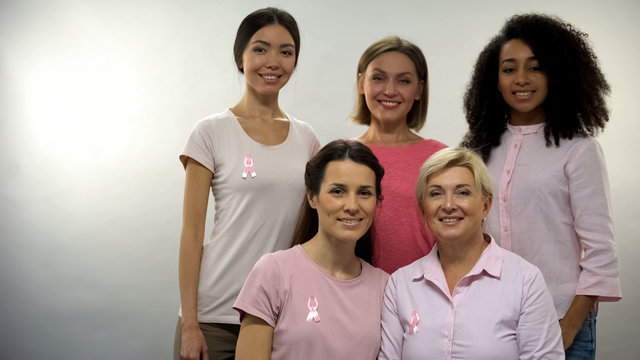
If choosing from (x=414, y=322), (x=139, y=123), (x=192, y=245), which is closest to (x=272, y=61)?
(x=192, y=245)

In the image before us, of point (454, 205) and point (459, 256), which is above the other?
point (454, 205)

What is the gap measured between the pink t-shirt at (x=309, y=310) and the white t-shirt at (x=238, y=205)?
0.27 m

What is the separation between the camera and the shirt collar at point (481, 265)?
79.9 inches

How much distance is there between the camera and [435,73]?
4.04 metres

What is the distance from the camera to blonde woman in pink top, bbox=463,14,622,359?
2184 millimetres

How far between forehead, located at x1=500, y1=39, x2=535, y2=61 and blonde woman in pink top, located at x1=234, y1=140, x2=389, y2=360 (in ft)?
2.37

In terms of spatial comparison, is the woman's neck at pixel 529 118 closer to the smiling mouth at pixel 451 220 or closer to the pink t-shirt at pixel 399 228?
the pink t-shirt at pixel 399 228

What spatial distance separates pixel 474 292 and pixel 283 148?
2.95ft

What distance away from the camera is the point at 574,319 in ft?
7.16

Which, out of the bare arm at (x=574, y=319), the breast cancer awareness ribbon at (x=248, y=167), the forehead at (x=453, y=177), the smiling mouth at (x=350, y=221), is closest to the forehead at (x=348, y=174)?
the smiling mouth at (x=350, y=221)

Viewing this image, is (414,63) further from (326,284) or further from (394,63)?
(326,284)

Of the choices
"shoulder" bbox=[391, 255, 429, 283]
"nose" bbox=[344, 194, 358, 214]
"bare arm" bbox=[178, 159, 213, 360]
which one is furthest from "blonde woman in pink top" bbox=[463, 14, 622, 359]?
"bare arm" bbox=[178, 159, 213, 360]

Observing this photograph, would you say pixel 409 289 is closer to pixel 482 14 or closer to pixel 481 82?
pixel 481 82

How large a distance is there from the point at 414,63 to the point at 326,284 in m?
1.07
